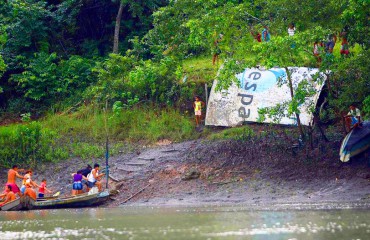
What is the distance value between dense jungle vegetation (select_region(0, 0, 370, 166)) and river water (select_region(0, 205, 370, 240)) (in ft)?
12.4

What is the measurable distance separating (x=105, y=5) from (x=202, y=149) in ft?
36.9

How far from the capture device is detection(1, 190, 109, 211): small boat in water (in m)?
23.5

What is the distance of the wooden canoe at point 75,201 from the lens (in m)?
23.5

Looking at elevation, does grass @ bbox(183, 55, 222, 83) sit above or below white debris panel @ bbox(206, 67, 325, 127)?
above

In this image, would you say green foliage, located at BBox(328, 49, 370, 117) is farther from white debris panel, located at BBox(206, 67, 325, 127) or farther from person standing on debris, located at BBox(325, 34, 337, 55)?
white debris panel, located at BBox(206, 67, 325, 127)

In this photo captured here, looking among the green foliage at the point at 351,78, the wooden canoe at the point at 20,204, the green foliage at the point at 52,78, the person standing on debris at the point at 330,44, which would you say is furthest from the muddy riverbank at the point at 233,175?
the green foliage at the point at 52,78

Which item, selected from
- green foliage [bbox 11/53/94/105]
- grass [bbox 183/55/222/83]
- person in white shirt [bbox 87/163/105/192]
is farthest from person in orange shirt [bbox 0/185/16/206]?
grass [bbox 183/55/222/83]

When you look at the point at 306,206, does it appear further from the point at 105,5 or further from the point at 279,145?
the point at 105,5

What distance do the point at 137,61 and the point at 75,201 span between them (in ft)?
28.3

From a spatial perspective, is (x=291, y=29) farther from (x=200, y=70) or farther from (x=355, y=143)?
(x=200, y=70)

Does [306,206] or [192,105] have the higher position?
[192,105]

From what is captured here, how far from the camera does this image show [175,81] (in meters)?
29.3

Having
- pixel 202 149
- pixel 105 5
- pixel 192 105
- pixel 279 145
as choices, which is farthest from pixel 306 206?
pixel 105 5

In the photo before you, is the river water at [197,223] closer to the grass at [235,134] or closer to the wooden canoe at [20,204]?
the wooden canoe at [20,204]
